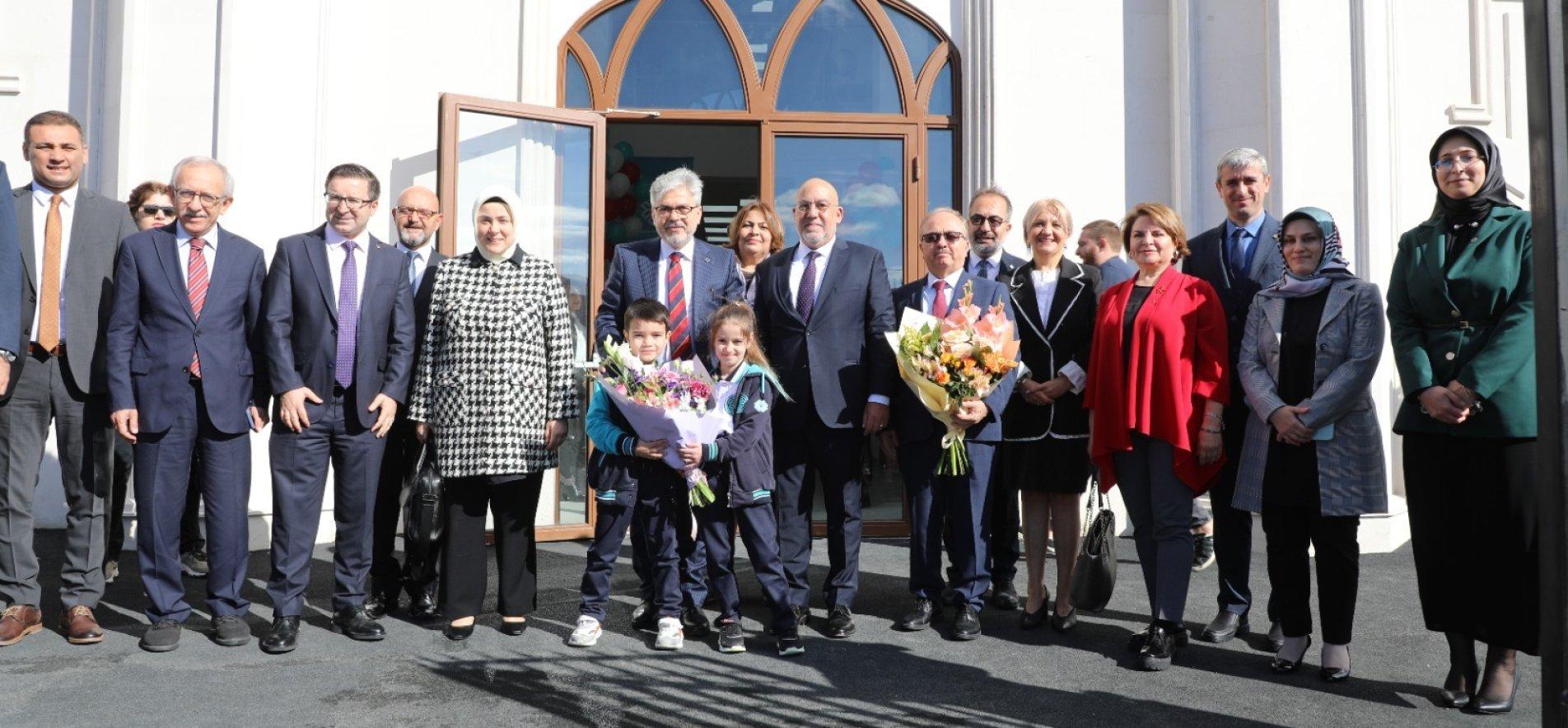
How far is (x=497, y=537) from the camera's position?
190 inches

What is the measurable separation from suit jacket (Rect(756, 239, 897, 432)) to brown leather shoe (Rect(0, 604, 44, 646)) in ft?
9.91

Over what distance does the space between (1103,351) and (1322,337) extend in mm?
766

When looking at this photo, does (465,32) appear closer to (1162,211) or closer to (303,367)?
(303,367)

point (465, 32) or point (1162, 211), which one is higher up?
point (465, 32)

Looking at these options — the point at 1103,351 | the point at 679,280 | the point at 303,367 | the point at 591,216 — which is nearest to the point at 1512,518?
the point at 1103,351

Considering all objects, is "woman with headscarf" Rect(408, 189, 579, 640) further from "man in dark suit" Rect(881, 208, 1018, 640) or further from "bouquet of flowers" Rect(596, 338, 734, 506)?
"man in dark suit" Rect(881, 208, 1018, 640)

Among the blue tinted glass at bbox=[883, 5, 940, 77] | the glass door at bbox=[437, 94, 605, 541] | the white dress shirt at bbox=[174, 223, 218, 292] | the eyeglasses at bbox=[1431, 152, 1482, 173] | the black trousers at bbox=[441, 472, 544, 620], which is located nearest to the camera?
the eyeglasses at bbox=[1431, 152, 1482, 173]

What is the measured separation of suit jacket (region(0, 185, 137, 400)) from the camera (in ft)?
15.3

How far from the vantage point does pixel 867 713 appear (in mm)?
3654

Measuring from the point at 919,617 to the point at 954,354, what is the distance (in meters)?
1.13

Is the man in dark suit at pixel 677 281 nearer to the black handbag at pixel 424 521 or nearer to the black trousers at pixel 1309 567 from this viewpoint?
the black handbag at pixel 424 521

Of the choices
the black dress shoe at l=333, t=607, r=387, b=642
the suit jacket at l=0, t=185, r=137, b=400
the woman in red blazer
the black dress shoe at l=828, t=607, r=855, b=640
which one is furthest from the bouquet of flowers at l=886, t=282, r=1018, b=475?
the suit jacket at l=0, t=185, r=137, b=400

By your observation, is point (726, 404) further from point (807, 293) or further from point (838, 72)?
point (838, 72)

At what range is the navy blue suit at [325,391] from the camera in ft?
15.2
